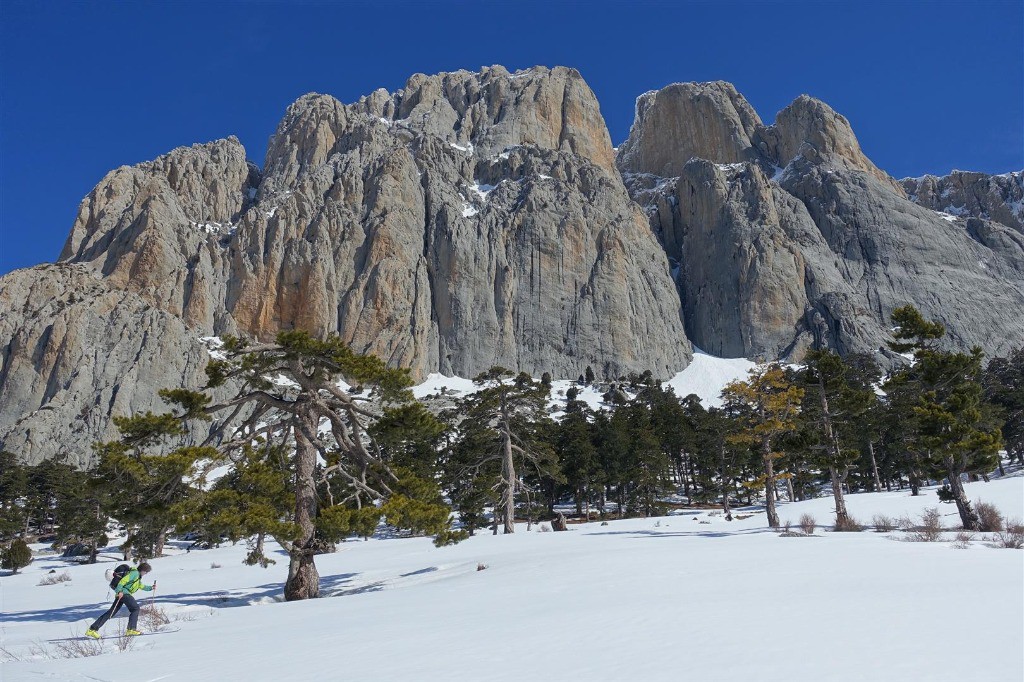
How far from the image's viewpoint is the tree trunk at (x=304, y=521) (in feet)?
42.9

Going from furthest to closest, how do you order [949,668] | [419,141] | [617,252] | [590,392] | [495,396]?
1. [419,141]
2. [617,252]
3. [590,392]
4. [495,396]
5. [949,668]

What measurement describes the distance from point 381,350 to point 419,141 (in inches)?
2185

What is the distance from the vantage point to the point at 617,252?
122250 mm

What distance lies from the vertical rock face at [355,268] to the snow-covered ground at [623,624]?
8882 centimetres

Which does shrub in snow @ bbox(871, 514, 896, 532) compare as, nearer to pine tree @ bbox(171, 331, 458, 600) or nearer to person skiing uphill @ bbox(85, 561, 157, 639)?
pine tree @ bbox(171, 331, 458, 600)

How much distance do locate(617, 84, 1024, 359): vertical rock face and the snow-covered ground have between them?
109838mm

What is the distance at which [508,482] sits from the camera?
1305 inches

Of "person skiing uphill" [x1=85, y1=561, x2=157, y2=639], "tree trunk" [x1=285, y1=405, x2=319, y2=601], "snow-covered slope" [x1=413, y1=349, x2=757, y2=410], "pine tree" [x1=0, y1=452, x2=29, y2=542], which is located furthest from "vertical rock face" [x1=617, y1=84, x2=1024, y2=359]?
"person skiing uphill" [x1=85, y1=561, x2=157, y2=639]

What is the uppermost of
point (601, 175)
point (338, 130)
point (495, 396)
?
point (338, 130)

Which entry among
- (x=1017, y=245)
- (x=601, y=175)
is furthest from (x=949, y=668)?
(x=1017, y=245)

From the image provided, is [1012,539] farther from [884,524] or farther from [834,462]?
[834,462]

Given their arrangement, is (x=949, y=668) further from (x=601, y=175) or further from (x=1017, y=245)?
(x=1017, y=245)

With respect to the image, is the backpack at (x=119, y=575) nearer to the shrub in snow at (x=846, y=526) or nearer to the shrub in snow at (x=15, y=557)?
the shrub in snow at (x=846, y=526)

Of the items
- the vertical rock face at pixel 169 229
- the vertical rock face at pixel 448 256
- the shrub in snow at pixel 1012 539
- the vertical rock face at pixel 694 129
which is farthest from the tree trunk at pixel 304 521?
the vertical rock face at pixel 694 129
